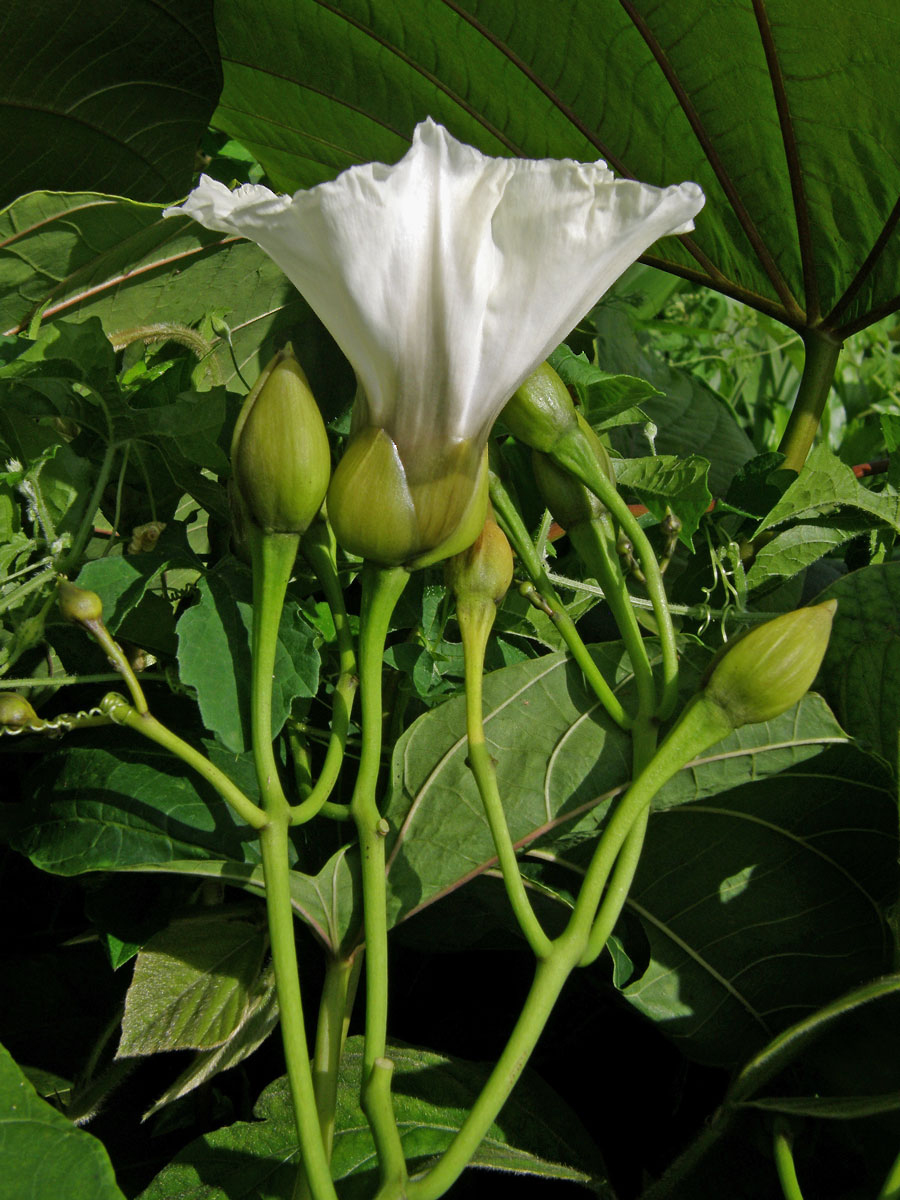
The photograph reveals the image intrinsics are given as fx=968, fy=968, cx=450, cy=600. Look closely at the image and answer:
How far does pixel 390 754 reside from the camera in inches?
17.2

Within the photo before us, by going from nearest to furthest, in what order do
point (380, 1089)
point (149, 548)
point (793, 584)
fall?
point (380, 1089), point (149, 548), point (793, 584)

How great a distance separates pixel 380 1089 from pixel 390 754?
0.16 meters

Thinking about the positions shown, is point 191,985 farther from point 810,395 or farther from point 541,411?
point 810,395

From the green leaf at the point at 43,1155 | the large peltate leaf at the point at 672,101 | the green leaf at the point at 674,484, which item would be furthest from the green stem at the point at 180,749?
the large peltate leaf at the point at 672,101

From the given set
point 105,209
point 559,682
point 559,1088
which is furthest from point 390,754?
point 105,209

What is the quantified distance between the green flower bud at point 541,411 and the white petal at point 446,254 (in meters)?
0.04

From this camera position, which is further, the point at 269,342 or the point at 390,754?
the point at 269,342

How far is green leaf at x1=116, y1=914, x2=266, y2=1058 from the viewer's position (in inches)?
14.6

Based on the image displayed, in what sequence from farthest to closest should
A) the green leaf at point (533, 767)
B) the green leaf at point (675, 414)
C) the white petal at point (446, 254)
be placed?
the green leaf at point (675, 414) < the green leaf at point (533, 767) < the white petal at point (446, 254)

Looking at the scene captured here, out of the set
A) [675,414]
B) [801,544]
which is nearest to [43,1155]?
[801,544]

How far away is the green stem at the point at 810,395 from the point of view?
1.74ft

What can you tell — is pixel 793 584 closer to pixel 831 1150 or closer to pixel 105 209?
pixel 831 1150

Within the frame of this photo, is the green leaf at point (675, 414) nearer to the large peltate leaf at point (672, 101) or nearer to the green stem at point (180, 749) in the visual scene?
the large peltate leaf at point (672, 101)

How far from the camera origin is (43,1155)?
305 millimetres
